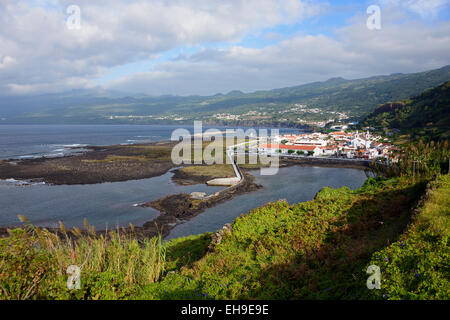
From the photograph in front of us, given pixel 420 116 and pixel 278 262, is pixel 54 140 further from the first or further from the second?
pixel 420 116

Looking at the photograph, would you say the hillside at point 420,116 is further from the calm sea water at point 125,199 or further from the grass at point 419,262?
the grass at point 419,262

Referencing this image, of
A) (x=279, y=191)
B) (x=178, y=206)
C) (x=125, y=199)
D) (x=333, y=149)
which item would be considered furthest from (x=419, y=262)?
(x=333, y=149)

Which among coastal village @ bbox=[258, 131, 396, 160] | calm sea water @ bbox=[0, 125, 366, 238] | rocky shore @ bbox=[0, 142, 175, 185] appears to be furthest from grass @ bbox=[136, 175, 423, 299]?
coastal village @ bbox=[258, 131, 396, 160]

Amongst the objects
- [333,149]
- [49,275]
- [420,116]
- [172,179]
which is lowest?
[172,179]

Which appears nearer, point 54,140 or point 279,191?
point 279,191

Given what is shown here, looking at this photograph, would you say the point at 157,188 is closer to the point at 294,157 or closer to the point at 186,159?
the point at 186,159

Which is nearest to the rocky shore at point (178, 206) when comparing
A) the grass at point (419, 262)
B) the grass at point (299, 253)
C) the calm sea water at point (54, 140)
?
the grass at point (299, 253)

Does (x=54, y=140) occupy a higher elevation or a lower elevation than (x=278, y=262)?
lower

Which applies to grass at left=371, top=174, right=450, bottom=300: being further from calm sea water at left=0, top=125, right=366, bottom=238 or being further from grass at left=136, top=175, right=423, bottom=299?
calm sea water at left=0, top=125, right=366, bottom=238

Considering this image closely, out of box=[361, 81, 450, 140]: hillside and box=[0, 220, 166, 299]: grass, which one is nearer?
box=[0, 220, 166, 299]: grass
